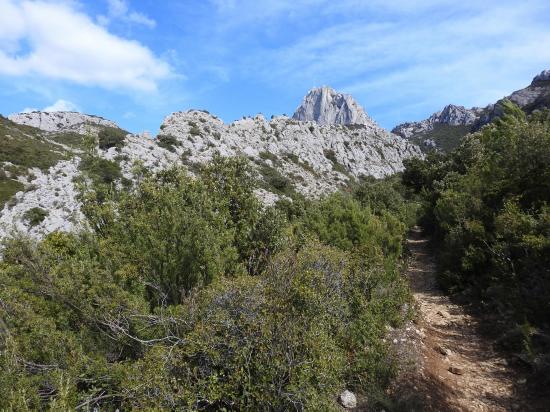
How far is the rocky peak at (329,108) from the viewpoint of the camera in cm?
15162

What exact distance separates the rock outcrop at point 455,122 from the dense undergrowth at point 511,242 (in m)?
63.7

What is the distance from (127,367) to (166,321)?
2.49 feet

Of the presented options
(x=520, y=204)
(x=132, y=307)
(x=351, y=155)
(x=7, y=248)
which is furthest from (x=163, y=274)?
(x=351, y=155)

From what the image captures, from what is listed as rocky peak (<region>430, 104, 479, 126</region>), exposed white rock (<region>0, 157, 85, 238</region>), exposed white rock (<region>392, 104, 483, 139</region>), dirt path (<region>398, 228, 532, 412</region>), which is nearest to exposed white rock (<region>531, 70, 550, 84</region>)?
rocky peak (<region>430, 104, 479, 126</region>)

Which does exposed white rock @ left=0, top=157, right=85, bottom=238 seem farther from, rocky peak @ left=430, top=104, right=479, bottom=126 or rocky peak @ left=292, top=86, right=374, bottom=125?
rocky peak @ left=292, top=86, right=374, bottom=125

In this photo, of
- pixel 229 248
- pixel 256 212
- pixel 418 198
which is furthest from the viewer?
pixel 418 198

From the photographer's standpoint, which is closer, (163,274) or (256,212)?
(163,274)

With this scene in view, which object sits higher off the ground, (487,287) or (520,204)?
(520,204)

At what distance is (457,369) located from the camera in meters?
7.21

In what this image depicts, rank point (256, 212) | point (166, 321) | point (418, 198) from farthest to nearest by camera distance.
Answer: point (418, 198)
point (256, 212)
point (166, 321)

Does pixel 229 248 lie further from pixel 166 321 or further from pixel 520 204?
pixel 520 204

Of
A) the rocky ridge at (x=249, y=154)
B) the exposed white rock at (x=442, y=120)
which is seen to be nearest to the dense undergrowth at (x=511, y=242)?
the rocky ridge at (x=249, y=154)

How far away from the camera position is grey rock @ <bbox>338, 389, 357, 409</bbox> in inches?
231

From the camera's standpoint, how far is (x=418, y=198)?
29.8m
